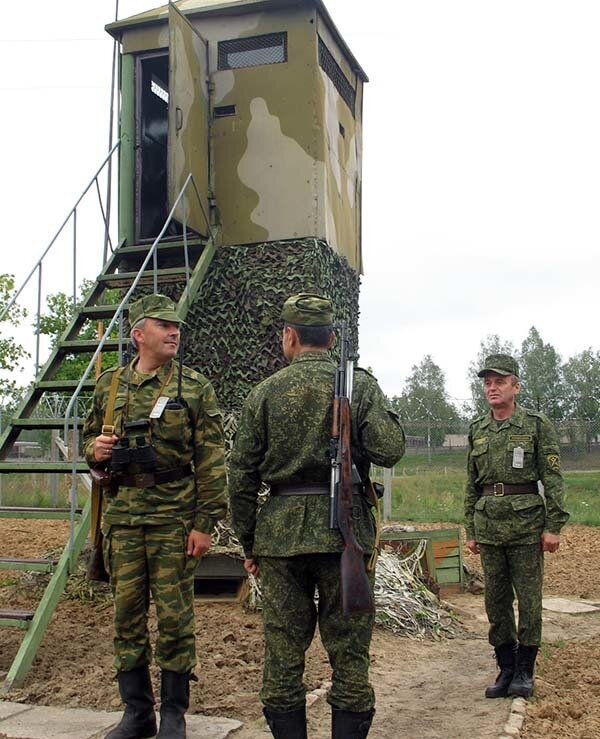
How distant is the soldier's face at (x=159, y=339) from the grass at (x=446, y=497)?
33.0 feet

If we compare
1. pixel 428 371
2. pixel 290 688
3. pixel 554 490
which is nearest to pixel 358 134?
pixel 554 490

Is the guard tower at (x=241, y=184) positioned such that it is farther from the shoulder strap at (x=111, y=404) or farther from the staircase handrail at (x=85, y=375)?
the shoulder strap at (x=111, y=404)

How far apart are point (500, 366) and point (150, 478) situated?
6.65 feet

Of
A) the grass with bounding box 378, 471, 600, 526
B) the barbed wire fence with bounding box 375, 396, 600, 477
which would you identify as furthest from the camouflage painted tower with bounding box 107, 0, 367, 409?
the barbed wire fence with bounding box 375, 396, 600, 477

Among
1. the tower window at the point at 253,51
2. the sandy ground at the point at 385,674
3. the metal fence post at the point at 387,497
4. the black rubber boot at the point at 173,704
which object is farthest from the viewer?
the metal fence post at the point at 387,497

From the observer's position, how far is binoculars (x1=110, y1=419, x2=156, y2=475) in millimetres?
3873

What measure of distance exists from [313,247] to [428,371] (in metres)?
51.5

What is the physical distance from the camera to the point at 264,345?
6.48m

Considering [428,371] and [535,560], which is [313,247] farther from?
[428,371]

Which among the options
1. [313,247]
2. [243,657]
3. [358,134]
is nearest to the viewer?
[243,657]

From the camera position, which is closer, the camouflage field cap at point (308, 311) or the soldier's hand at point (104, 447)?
the camouflage field cap at point (308, 311)

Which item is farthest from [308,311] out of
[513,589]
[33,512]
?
[33,512]

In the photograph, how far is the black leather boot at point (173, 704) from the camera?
12.2 feet

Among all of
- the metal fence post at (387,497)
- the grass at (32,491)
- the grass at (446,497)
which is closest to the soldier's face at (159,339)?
the metal fence post at (387,497)
